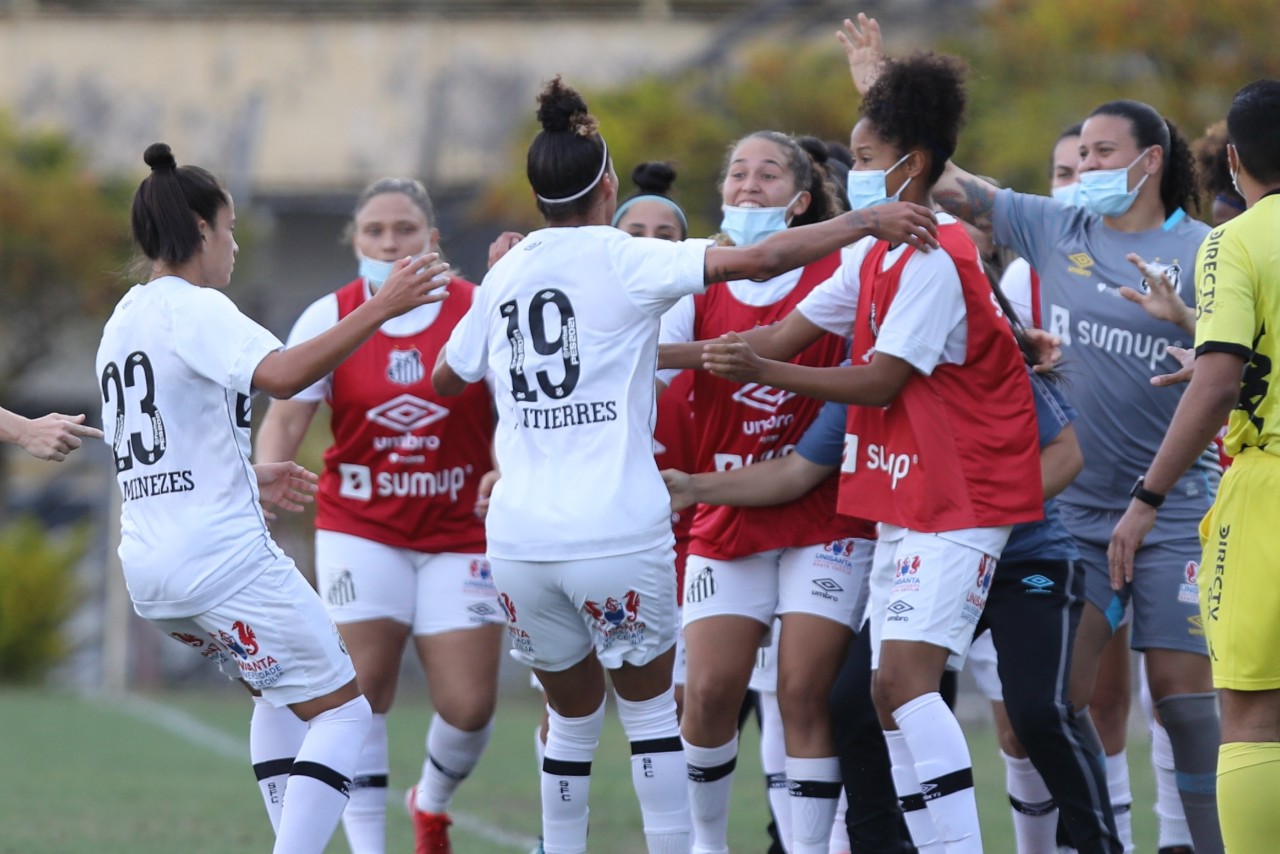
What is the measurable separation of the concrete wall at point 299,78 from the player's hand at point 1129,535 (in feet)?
63.6

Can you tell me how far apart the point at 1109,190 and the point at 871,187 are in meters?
1.16

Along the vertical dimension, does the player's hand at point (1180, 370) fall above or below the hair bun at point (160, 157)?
below

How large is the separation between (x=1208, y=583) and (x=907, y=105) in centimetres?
174

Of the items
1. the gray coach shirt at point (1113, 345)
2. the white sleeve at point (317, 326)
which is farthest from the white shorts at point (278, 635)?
the gray coach shirt at point (1113, 345)

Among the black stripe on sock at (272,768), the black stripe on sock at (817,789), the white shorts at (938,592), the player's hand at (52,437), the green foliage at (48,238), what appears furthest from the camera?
the green foliage at (48,238)

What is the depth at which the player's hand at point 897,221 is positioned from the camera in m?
5.09

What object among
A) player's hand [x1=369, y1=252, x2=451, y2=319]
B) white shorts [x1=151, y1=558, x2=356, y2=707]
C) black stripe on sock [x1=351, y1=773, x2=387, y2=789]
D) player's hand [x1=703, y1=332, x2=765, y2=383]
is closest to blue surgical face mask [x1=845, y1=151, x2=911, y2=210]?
player's hand [x1=703, y1=332, x2=765, y2=383]

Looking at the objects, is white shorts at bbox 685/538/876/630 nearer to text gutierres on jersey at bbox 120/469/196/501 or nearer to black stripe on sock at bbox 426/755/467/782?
black stripe on sock at bbox 426/755/467/782

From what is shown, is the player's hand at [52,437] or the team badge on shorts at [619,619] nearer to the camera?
the player's hand at [52,437]

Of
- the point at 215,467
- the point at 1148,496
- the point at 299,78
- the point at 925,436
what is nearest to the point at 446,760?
the point at 215,467

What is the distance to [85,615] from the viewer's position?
23516 mm

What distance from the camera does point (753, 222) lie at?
20.4ft

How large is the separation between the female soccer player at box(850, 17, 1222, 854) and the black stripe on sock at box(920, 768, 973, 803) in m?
0.80

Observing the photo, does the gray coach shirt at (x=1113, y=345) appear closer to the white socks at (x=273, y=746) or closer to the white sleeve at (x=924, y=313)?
the white sleeve at (x=924, y=313)
